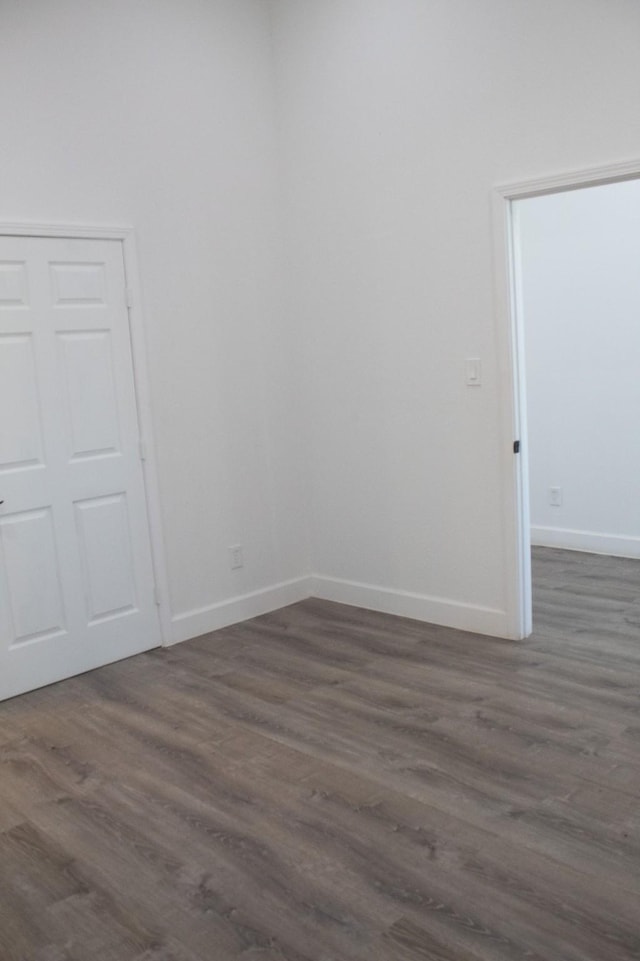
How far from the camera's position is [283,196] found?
5105mm

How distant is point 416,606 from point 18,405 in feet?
7.54

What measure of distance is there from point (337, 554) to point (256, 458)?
75 centimetres

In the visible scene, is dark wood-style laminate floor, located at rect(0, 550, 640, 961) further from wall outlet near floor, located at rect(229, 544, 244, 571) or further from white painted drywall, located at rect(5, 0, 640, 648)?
white painted drywall, located at rect(5, 0, 640, 648)

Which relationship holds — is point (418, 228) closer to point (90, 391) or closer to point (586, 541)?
point (90, 391)

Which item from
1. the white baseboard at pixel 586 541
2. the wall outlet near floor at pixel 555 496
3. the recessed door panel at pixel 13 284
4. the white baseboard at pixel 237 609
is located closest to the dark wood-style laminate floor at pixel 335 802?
the white baseboard at pixel 237 609

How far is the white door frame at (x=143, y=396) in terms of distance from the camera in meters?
4.27

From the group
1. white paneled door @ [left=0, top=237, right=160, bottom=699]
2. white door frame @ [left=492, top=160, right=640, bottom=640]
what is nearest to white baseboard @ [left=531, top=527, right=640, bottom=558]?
white door frame @ [left=492, top=160, right=640, bottom=640]

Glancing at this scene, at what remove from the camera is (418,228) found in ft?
14.7

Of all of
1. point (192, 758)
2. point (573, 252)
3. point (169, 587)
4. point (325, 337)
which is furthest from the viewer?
point (573, 252)

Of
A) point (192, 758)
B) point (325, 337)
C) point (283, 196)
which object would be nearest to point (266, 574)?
point (325, 337)

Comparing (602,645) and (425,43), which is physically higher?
(425,43)

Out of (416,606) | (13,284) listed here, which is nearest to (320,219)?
(13,284)

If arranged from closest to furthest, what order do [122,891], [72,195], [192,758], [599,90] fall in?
[122,891] < [192,758] < [599,90] < [72,195]

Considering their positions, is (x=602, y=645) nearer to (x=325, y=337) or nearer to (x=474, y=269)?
(x=474, y=269)
